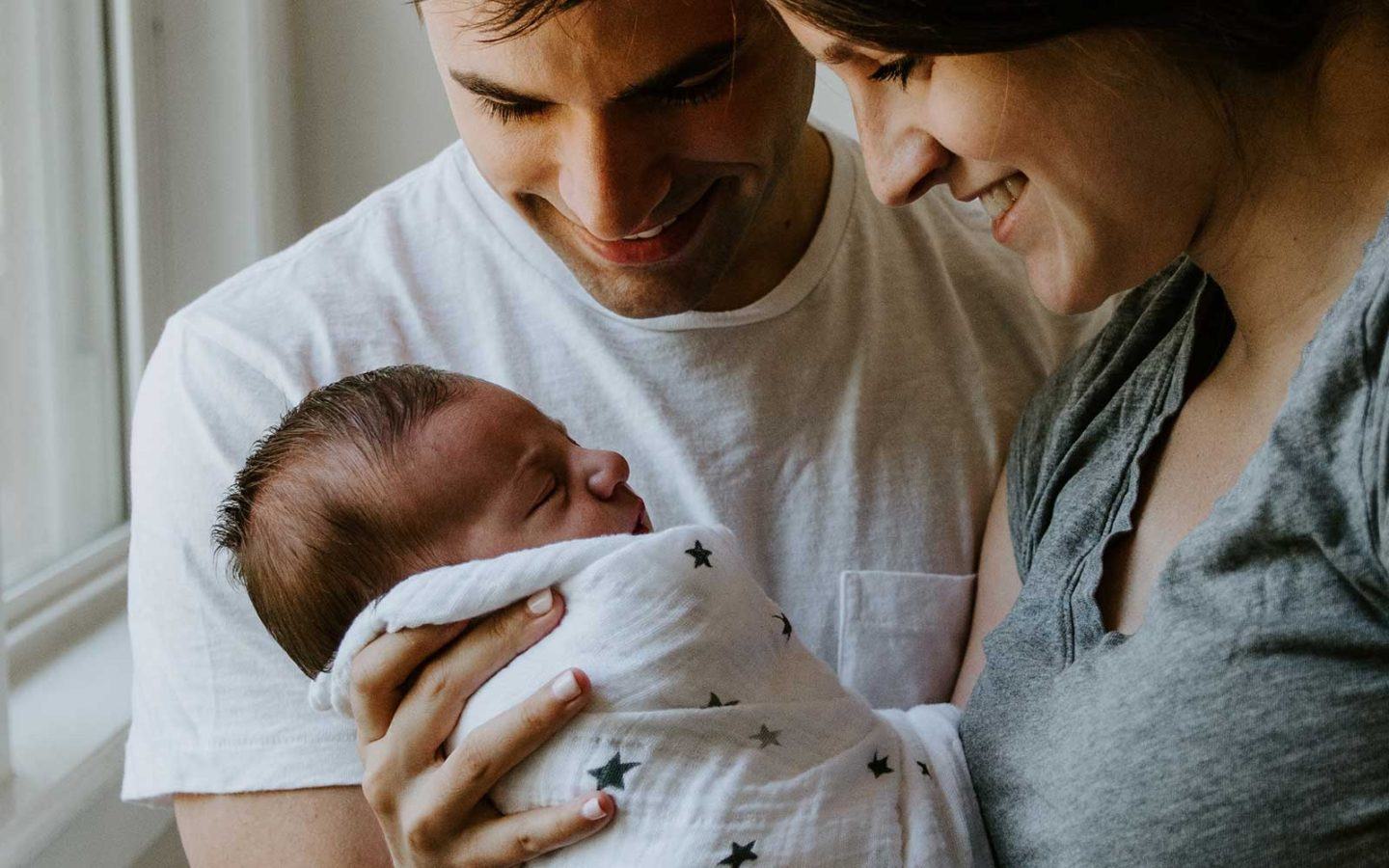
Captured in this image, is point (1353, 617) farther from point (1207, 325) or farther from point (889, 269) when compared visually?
point (889, 269)

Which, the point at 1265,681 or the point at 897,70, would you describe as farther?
the point at 897,70

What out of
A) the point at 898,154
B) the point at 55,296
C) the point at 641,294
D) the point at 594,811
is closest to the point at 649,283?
the point at 641,294

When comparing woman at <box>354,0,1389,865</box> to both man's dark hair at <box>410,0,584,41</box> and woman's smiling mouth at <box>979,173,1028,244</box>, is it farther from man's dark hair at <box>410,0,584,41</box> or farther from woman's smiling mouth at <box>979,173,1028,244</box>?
man's dark hair at <box>410,0,584,41</box>

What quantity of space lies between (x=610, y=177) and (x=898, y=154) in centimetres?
30

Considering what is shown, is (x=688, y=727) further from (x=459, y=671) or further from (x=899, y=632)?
(x=899, y=632)

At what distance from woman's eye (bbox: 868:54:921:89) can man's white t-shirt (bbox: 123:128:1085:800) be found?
1.49 ft

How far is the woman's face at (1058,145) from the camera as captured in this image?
0.95 metres

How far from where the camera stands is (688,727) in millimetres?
1051

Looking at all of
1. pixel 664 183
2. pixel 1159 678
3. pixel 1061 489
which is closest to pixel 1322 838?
pixel 1159 678

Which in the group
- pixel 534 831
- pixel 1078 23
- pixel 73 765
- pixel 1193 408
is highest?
pixel 1078 23

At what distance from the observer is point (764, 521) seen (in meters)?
1.44

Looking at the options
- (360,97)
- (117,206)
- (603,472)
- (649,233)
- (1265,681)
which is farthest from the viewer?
(360,97)

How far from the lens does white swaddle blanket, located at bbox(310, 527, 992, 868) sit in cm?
103

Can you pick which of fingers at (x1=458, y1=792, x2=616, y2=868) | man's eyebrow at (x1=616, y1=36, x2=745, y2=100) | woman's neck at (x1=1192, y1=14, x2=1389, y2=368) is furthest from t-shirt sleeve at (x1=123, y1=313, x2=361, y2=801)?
woman's neck at (x1=1192, y1=14, x2=1389, y2=368)
